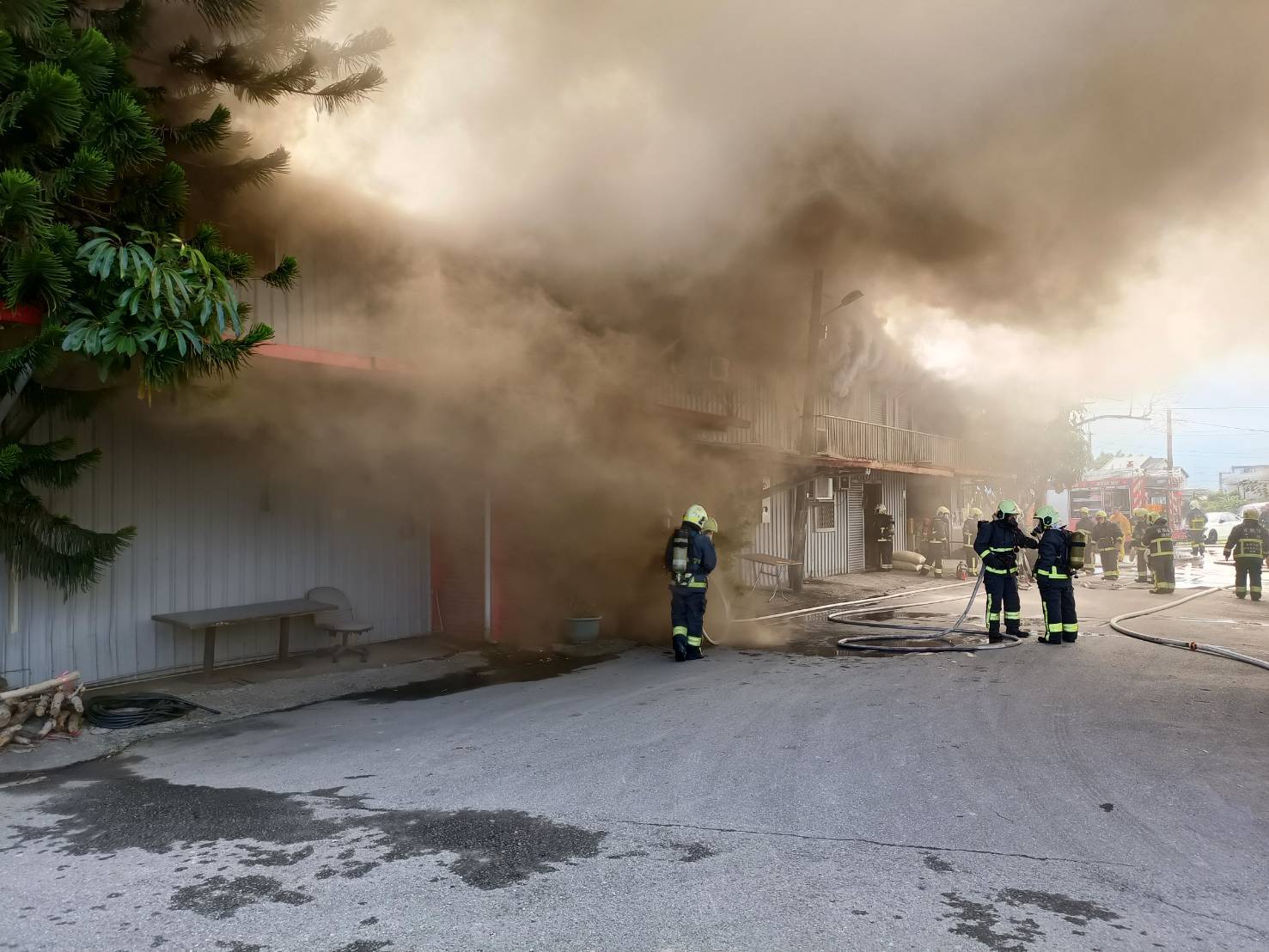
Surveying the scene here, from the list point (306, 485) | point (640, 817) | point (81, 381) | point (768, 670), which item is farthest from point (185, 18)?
point (768, 670)

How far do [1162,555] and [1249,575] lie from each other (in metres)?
1.35

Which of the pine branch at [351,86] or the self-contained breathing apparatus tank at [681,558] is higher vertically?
the pine branch at [351,86]

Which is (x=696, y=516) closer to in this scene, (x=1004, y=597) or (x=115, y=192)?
(x=1004, y=597)

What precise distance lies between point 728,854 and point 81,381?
568cm

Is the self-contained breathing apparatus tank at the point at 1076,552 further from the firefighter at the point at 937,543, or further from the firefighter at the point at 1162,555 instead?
the firefighter at the point at 937,543

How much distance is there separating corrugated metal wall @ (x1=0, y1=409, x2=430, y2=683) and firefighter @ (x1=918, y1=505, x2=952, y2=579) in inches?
528

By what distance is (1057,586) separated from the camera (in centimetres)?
895

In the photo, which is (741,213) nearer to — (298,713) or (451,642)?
(451,642)

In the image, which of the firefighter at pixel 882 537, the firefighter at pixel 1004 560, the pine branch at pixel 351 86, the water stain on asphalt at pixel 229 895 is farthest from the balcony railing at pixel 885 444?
the water stain on asphalt at pixel 229 895

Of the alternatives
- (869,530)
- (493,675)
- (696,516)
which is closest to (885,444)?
(869,530)

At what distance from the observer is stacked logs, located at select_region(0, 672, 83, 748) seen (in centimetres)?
506

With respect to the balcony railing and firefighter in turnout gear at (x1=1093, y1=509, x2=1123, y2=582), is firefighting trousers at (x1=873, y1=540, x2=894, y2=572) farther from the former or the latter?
firefighter in turnout gear at (x1=1093, y1=509, x2=1123, y2=582)

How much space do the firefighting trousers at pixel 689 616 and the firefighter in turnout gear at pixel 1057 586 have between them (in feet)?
11.9

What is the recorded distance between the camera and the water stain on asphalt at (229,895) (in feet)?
9.41
